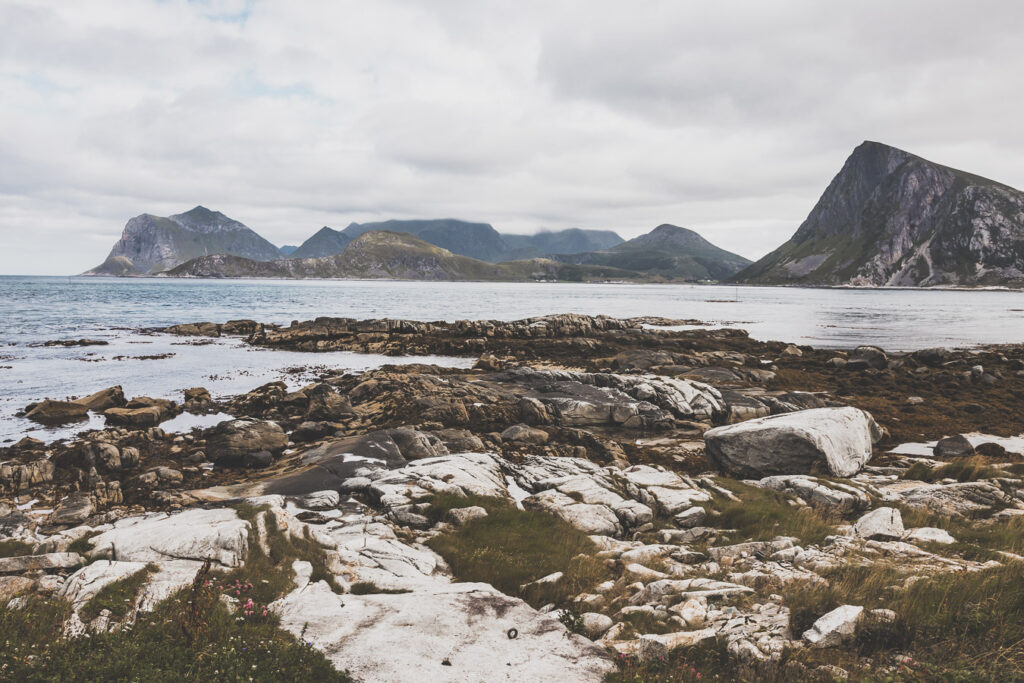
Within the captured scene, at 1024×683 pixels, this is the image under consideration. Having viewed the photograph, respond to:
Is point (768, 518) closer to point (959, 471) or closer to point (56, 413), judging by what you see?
→ point (959, 471)

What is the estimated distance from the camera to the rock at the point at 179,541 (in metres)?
9.55

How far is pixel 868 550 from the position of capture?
10500mm

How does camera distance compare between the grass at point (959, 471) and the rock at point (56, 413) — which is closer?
the grass at point (959, 471)

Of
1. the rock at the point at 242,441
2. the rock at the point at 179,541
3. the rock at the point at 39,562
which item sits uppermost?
the rock at the point at 39,562

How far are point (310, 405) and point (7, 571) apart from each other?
18.7 metres

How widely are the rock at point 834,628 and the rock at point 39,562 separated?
40.1ft

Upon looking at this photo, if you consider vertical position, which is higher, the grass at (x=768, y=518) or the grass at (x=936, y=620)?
the grass at (x=936, y=620)

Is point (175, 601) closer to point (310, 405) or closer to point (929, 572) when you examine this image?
point (929, 572)

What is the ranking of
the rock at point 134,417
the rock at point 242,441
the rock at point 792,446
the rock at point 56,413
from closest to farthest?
the rock at point 792,446 < the rock at point 242,441 < the rock at point 134,417 < the rock at point 56,413

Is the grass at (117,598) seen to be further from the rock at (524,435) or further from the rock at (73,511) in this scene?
the rock at (524,435)

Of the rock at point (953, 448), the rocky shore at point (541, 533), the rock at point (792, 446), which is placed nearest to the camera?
the rocky shore at point (541, 533)

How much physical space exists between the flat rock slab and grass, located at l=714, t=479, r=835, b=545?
20.1 ft

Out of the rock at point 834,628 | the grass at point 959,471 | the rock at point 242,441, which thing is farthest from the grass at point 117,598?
the grass at point 959,471

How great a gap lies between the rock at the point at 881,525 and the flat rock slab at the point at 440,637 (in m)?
7.85
